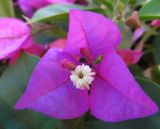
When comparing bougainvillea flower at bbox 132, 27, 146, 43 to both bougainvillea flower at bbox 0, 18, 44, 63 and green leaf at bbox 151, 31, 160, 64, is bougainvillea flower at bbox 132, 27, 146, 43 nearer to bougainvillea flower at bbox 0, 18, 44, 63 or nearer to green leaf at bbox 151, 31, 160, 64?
green leaf at bbox 151, 31, 160, 64

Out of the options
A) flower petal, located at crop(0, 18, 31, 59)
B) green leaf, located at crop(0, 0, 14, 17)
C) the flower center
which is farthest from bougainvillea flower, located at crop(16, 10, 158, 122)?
green leaf, located at crop(0, 0, 14, 17)

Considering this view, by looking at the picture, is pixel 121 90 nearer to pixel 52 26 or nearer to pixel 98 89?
pixel 98 89

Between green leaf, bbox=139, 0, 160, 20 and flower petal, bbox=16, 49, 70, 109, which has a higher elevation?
green leaf, bbox=139, 0, 160, 20

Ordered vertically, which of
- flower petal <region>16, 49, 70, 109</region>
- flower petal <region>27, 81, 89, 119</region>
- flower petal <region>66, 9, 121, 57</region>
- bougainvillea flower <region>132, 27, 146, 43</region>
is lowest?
bougainvillea flower <region>132, 27, 146, 43</region>

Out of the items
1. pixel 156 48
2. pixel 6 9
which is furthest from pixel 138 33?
pixel 6 9

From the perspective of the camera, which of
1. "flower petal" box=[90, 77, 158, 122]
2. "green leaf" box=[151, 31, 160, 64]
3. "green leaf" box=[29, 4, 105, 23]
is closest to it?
"flower petal" box=[90, 77, 158, 122]

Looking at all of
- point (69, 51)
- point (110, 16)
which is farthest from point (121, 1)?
point (69, 51)
